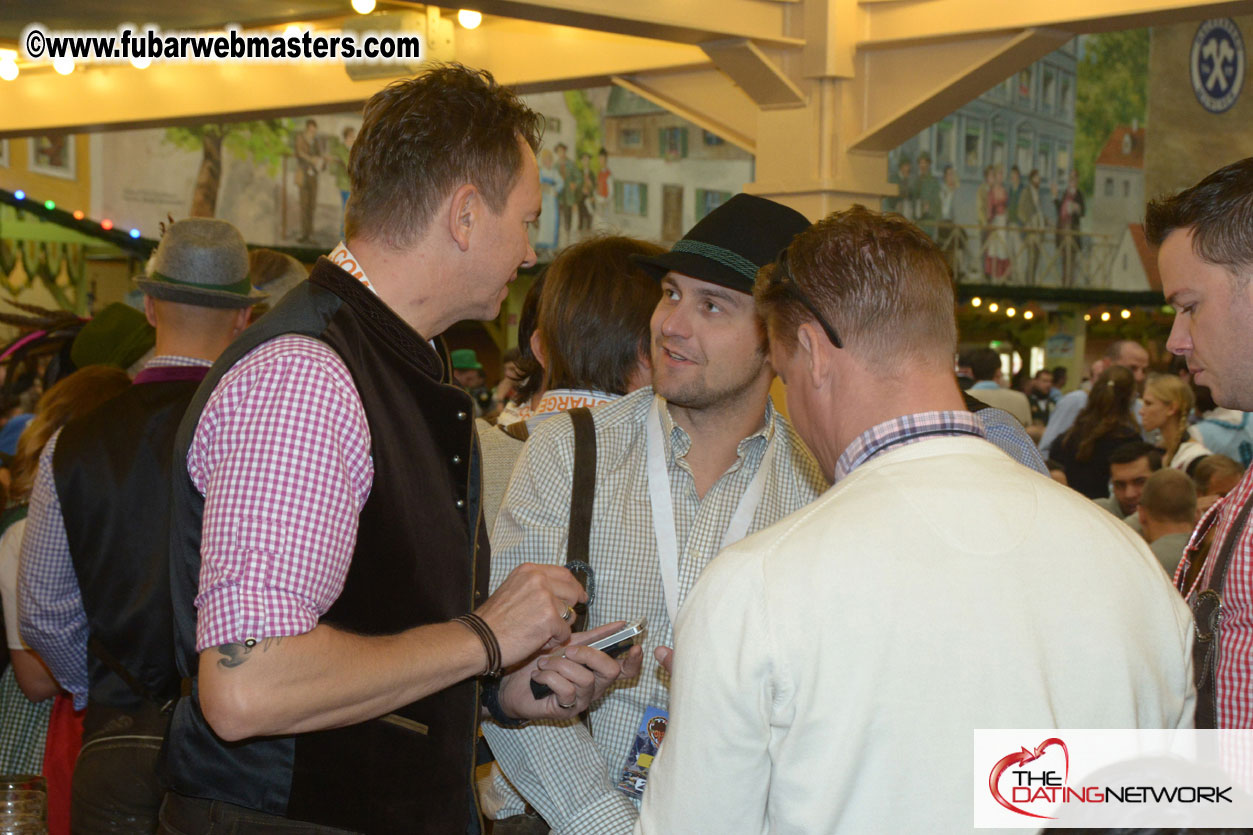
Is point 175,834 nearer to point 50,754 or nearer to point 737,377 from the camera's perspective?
point 737,377

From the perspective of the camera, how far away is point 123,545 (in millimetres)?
2805

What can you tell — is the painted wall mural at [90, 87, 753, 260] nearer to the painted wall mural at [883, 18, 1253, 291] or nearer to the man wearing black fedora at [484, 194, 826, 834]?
the painted wall mural at [883, 18, 1253, 291]

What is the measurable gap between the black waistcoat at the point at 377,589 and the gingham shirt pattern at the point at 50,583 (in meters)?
1.29

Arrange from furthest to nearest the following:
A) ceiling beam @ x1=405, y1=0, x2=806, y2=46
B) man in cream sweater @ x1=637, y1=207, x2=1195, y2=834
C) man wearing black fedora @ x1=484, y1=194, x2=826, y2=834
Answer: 1. ceiling beam @ x1=405, y1=0, x2=806, y2=46
2. man wearing black fedora @ x1=484, y1=194, x2=826, y2=834
3. man in cream sweater @ x1=637, y1=207, x2=1195, y2=834

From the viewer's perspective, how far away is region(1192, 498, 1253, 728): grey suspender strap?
6.20 feet

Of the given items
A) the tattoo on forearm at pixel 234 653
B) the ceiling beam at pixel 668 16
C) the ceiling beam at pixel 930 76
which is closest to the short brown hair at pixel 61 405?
the tattoo on forearm at pixel 234 653

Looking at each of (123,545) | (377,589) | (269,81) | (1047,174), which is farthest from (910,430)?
(1047,174)

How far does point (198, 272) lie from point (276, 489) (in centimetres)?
176

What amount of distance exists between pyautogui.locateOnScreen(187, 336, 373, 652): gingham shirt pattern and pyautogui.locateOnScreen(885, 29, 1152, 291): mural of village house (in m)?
24.7

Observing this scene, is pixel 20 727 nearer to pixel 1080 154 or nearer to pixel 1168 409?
pixel 1168 409

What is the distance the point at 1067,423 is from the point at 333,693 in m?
8.44

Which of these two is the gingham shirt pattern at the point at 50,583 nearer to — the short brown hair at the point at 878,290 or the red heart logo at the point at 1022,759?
the short brown hair at the point at 878,290

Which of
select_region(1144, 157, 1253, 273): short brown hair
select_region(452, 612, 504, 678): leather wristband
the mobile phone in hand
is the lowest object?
the mobile phone in hand

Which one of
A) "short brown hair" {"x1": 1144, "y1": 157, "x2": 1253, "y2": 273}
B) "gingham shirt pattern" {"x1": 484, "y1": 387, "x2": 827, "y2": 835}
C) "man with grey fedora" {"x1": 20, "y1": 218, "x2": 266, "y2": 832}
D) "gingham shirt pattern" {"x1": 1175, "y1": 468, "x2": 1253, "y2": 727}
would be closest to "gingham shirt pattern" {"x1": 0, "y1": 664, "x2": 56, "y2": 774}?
"man with grey fedora" {"x1": 20, "y1": 218, "x2": 266, "y2": 832}
